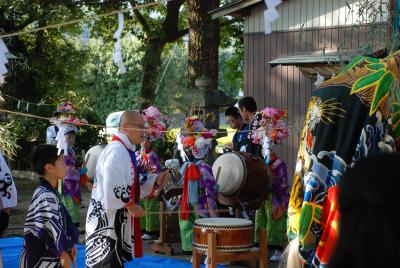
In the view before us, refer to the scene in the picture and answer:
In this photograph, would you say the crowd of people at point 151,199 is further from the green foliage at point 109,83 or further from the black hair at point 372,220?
the green foliage at point 109,83

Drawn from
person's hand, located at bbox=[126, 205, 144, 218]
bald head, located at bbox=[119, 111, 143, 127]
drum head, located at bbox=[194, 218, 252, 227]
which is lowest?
drum head, located at bbox=[194, 218, 252, 227]

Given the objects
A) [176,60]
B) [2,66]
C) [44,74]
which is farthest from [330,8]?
[176,60]

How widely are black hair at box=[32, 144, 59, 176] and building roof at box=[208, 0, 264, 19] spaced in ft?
23.4

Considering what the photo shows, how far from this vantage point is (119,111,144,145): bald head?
17.6 feet

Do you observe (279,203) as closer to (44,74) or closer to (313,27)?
(313,27)

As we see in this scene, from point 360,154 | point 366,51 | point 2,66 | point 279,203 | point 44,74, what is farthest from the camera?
point 44,74

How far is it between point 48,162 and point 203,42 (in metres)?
8.07

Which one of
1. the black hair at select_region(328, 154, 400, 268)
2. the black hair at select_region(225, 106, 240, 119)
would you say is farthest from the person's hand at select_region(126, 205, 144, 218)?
the black hair at select_region(328, 154, 400, 268)

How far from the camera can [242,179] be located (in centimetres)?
709

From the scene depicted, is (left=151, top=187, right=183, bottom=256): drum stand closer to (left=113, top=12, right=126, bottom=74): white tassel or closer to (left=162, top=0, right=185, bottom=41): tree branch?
(left=113, top=12, right=126, bottom=74): white tassel

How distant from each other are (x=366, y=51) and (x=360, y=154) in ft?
4.33

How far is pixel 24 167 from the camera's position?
17.8 m

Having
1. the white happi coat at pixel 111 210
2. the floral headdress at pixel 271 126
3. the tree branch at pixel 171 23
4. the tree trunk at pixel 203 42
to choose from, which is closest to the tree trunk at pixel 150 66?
the tree branch at pixel 171 23

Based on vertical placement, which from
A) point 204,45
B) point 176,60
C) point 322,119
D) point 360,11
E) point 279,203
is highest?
point 176,60
